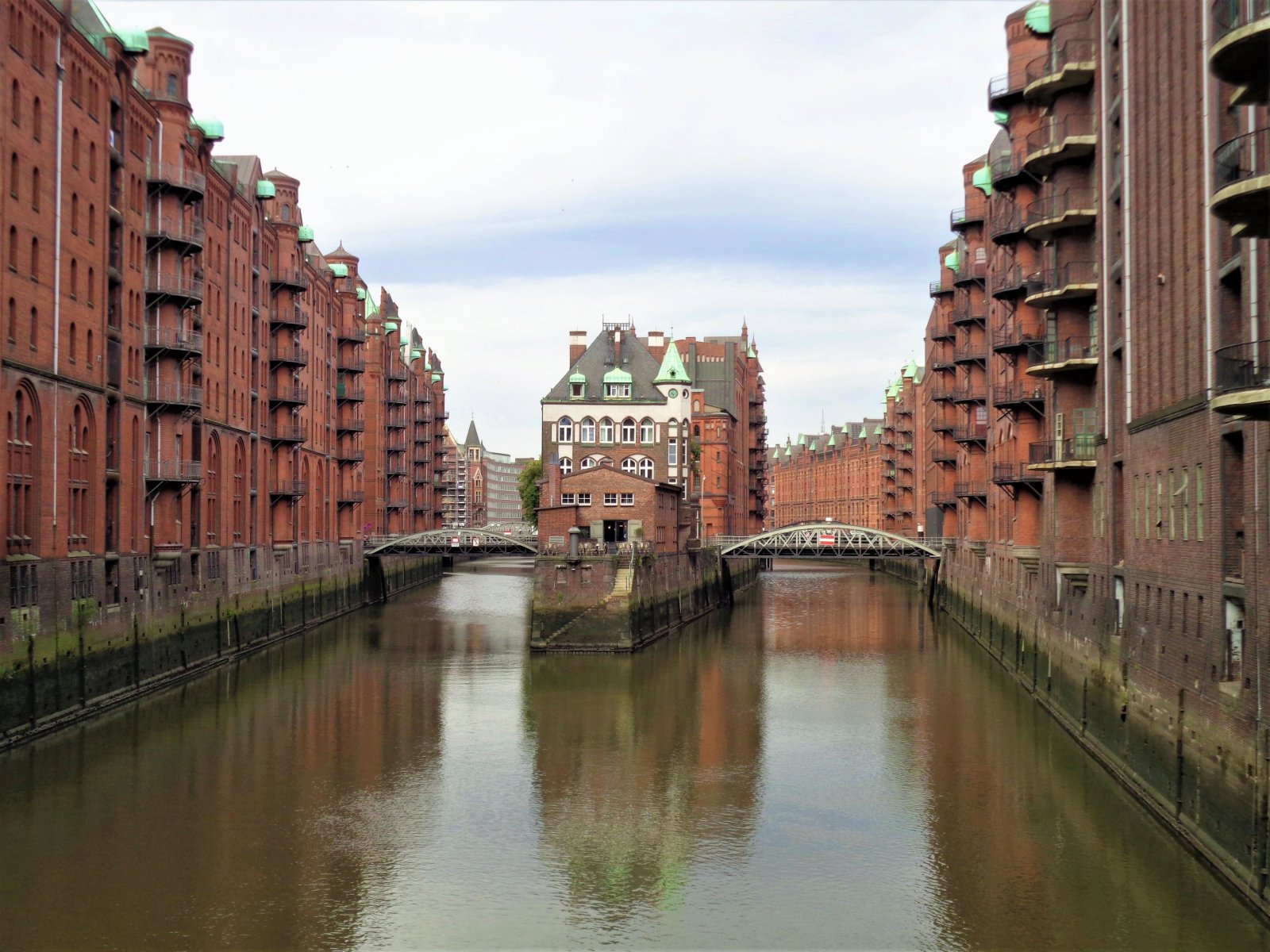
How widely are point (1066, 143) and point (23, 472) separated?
30.7 meters

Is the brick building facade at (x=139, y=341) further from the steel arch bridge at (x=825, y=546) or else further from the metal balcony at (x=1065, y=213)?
A: the metal balcony at (x=1065, y=213)

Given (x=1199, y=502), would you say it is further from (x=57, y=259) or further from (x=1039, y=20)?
(x=57, y=259)

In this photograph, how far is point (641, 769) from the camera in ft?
115

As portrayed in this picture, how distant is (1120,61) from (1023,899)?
22.0 meters

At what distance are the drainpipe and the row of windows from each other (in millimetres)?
29085

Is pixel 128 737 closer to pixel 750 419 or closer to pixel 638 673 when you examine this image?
pixel 638 673

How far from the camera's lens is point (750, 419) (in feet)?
482

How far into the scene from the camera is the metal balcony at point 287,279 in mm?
68125

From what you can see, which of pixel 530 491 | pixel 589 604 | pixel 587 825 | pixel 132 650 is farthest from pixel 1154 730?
pixel 530 491

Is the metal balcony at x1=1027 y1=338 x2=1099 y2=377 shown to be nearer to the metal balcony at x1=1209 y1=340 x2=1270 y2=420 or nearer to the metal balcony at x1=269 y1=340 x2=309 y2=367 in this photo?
the metal balcony at x1=1209 y1=340 x2=1270 y2=420

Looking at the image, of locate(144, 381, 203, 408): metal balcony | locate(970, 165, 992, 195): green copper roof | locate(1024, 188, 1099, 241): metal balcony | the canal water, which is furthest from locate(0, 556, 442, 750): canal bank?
locate(970, 165, 992, 195): green copper roof

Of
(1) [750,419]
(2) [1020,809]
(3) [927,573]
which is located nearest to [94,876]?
(2) [1020,809]

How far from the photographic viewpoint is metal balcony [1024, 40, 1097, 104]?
3925 cm

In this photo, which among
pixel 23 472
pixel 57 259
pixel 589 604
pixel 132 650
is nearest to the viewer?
pixel 23 472
